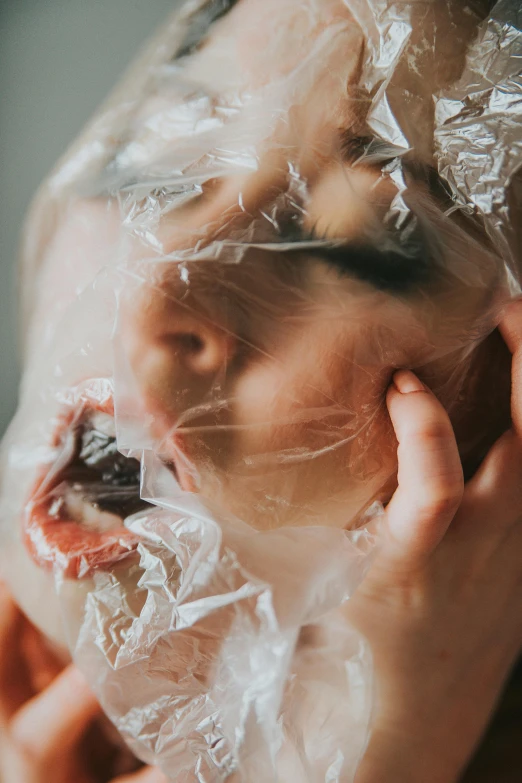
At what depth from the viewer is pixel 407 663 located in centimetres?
50

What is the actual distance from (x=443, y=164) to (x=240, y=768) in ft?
1.57

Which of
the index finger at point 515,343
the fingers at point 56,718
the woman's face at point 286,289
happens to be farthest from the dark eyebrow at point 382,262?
the fingers at point 56,718

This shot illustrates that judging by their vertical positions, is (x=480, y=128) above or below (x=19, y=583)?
above

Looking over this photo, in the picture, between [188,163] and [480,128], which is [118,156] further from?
[480,128]

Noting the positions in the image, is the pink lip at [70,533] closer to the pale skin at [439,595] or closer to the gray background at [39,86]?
the pale skin at [439,595]

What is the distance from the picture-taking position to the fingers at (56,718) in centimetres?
60

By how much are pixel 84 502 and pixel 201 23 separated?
18.8 inches

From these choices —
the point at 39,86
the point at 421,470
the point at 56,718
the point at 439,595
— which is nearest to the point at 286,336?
the point at 421,470

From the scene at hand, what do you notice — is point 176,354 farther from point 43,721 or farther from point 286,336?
point 43,721

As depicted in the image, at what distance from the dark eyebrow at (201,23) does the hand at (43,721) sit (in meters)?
0.64

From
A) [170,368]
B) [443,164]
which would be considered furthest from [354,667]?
[443,164]

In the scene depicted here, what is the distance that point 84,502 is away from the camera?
564mm

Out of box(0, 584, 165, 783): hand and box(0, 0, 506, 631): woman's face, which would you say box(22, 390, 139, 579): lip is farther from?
box(0, 584, 165, 783): hand

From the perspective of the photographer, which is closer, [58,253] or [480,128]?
[480,128]
